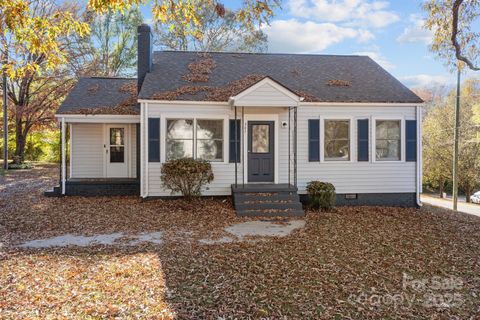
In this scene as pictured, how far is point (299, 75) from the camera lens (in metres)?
12.1

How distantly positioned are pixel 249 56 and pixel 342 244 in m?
8.93

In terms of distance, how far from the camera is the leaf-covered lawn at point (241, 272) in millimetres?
3893

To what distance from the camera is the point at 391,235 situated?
7.26 metres

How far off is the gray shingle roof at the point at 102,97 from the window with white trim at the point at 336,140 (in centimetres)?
609

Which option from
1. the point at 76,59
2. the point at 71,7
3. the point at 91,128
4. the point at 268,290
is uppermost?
the point at 71,7

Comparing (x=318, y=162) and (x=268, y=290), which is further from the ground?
(x=318, y=162)

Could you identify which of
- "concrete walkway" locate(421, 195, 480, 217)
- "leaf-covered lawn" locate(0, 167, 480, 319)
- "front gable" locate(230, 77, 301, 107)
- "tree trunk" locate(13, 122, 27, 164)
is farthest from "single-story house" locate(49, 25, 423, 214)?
"tree trunk" locate(13, 122, 27, 164)

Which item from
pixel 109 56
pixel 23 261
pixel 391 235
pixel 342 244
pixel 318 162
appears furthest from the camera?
pixel 109 56

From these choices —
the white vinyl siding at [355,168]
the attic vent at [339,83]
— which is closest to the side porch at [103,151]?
the white vinyl siding at [355,168]

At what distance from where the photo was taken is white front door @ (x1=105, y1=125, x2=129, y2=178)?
12.7m

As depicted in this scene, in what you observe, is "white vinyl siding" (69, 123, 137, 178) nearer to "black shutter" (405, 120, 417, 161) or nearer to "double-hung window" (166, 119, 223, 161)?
"double-hung window" (166, 119, 223, 161)

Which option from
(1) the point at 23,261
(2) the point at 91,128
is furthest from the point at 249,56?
(1) the point at 23,261

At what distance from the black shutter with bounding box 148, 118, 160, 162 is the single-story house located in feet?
0.09

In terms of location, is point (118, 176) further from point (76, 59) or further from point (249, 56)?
point (76, 59)
